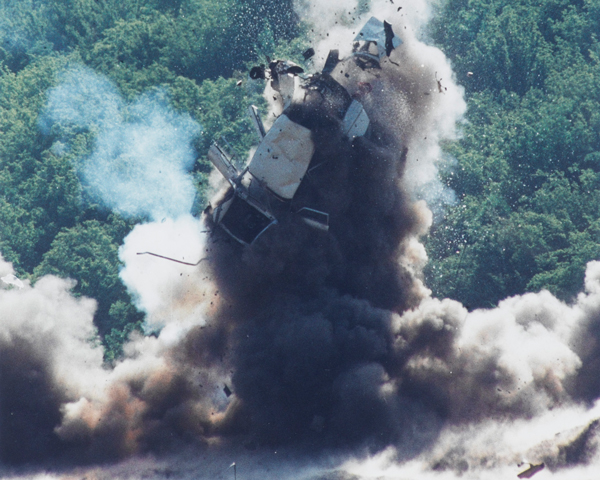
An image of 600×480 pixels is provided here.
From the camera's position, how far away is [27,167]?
53969 millimetres

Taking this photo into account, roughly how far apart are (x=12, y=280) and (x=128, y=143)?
11994 mm

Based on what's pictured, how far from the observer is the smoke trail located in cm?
4709

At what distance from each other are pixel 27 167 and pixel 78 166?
5.51 meters

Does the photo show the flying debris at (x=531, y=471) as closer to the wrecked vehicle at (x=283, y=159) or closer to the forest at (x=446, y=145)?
the wrecked vehicle at (x=283, y=159)

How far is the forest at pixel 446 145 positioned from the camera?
45.8 m

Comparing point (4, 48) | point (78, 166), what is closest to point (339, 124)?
point (78, 166)

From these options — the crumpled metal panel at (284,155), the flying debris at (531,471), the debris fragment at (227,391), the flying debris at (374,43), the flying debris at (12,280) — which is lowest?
the flying debris at (531,471)

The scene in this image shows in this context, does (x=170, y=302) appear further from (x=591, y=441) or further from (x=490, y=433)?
(x=591, y=441)

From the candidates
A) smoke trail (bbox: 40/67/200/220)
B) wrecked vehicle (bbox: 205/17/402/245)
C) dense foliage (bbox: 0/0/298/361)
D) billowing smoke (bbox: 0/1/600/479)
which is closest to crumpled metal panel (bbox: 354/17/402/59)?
billowing smoke (bbox: 0/1/600/479)

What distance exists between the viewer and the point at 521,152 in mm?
50281

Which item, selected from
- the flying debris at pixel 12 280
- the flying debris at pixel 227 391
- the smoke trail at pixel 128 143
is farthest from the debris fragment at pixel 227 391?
the flying debris at pixel 12 280

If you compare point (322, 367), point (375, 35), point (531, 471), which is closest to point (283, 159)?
point (375, 35)

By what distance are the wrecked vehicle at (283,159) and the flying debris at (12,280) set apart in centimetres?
2037

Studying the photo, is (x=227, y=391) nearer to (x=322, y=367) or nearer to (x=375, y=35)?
(x=322, y=367)
